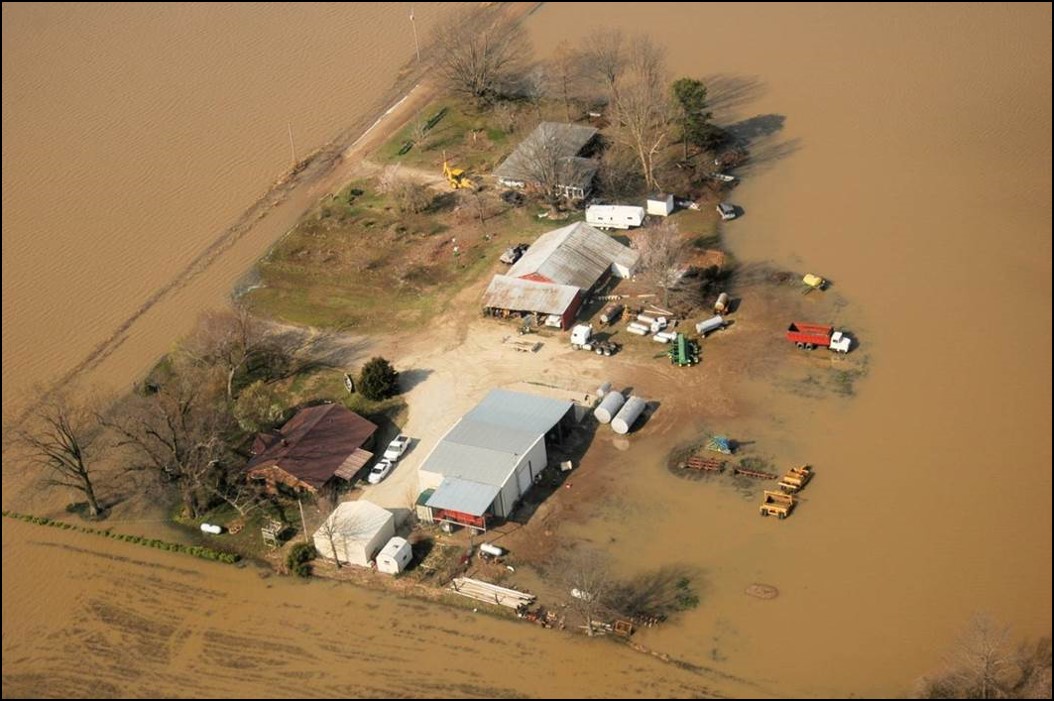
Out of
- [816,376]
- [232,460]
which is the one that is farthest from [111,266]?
[816,376]

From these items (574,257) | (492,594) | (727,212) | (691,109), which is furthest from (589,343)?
(691,109)

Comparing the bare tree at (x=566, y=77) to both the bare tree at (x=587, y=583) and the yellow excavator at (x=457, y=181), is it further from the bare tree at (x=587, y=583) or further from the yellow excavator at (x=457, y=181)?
the bare tree at (x=587, y=583)

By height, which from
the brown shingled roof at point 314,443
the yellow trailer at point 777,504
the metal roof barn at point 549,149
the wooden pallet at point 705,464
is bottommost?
the yellow trailer at point 777,504

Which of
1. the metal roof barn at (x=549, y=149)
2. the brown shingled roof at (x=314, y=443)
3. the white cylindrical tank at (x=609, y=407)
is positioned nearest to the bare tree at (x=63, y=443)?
the brown shingled roof at (x=314, y=443)

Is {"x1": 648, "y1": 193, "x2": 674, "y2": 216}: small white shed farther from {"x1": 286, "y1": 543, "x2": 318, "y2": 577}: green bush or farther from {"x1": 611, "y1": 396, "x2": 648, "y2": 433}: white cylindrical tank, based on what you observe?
{"x1": 286, "y1": 543, "x2": 318, "y2": 577}: green bush

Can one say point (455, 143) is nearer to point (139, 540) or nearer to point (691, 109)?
point (691, 109)

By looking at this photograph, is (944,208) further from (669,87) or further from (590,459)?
(590,459)

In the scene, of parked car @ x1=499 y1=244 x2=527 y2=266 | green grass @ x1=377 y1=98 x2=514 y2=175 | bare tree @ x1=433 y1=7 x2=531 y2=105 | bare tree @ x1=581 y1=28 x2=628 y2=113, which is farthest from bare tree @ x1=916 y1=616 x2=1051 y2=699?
bare tree @ x1=433 y1=7 x2=531 y2=105
